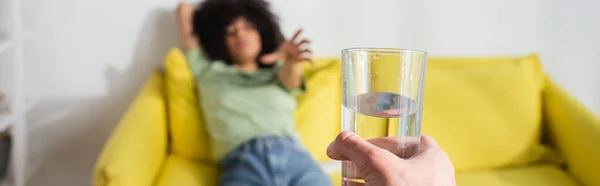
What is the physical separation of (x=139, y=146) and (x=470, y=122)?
3.03 feet

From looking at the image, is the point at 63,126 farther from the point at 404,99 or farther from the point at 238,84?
the point at 404,99

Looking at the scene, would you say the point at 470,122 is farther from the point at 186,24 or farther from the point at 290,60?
the point at 186,24

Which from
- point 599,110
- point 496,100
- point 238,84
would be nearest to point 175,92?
point 238,84

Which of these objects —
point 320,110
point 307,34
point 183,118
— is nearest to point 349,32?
point 307,34

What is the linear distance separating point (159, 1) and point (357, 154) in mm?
1204

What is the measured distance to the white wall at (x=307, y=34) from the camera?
4.91 ft

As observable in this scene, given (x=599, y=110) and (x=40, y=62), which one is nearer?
(x=40, y=62)

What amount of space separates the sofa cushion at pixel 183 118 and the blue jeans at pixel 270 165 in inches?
5.3

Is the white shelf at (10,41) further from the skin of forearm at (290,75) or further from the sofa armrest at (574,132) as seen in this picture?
the sofa armrest at (574,132)

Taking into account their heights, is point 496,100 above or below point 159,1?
below

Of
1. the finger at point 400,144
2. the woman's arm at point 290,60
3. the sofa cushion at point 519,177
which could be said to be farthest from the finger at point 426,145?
the sofa cushion at point 519,177

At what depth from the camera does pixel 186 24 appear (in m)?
1.45

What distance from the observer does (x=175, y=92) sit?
1362 millimetres

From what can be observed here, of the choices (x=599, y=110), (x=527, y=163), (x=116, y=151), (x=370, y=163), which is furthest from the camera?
(x=599, y=110)
